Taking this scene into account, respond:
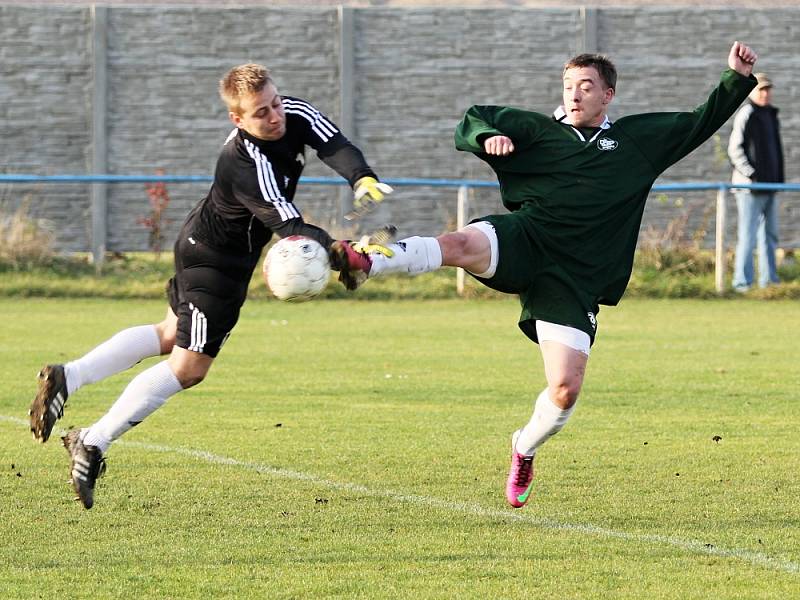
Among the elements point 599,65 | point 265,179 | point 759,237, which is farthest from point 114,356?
point 759,237

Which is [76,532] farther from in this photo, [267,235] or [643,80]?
[643,80]

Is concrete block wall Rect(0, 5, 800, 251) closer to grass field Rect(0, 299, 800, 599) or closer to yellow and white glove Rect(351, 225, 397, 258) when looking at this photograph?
grass field Rect(0, 299, 800, 599)

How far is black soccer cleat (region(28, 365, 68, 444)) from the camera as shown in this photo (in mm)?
7039

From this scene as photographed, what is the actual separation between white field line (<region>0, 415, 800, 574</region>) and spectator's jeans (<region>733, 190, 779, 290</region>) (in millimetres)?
11238

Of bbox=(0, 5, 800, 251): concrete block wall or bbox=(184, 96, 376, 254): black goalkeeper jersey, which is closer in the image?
bbox=(184, 96, 376, 254): black goalkeeper jersey

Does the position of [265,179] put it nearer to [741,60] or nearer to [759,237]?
[741,60]

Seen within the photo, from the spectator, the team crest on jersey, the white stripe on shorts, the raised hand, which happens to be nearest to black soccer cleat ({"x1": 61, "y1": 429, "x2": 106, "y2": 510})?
the white stripe on shorts

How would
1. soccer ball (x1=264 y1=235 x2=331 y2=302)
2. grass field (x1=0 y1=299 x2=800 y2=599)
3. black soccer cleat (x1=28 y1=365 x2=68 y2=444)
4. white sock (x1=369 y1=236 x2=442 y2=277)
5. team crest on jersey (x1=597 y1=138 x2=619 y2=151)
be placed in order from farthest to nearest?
team crest on jersey (x1=597 y1=138 x2=619 y2=151)
black soccer cleat (x1=28 y1=365 x2=68 y2=444)
white sock (x1=369 y1=236 x2=442 y2=277)
soccer ball (x1=264 y1=235 x2=331 y2=302)
grass field (x1=0 y1=299 x2=800 y2=599)

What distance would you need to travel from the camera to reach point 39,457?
26.9ft

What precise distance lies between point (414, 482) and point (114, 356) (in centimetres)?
155

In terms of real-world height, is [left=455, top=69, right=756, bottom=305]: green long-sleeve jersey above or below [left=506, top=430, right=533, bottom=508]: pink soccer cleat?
above

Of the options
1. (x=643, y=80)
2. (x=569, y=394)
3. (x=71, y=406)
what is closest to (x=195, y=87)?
(x=643, y=80)

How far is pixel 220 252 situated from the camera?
7.02 metres

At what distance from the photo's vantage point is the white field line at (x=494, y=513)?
5.92 meters
